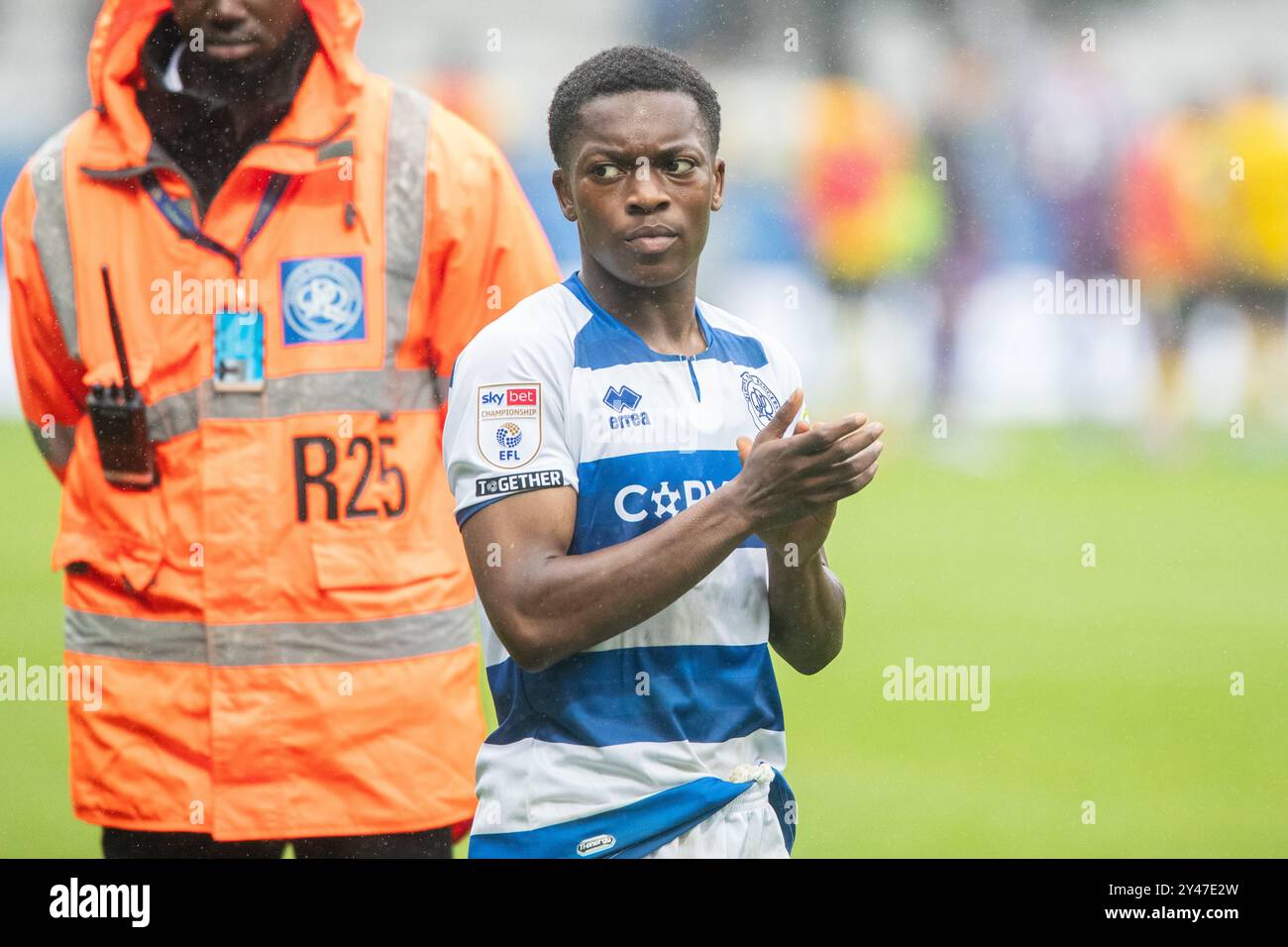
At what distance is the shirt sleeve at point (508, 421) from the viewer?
73.5 inches

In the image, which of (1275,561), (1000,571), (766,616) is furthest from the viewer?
(1275,561)

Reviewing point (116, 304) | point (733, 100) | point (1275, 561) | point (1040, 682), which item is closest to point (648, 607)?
point (116, 304)

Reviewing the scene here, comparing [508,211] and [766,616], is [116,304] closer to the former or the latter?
[508,211]

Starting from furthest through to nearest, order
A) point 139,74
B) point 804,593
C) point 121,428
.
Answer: point 139,74, point 121,428, point 804,593

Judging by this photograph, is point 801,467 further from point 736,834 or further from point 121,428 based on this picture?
point 121,428

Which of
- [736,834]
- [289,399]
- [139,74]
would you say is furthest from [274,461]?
[736,834]

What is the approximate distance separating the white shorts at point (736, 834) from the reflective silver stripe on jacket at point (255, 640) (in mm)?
975

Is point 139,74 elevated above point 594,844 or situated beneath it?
elevated above

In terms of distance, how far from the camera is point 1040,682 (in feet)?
20.7

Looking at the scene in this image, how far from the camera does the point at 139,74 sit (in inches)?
111

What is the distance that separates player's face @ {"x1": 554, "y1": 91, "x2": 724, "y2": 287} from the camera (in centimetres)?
196

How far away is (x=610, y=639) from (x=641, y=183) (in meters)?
0.57

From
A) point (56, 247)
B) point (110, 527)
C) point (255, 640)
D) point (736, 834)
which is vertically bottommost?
point (736, 834)

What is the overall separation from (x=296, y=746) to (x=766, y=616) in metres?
1.10
